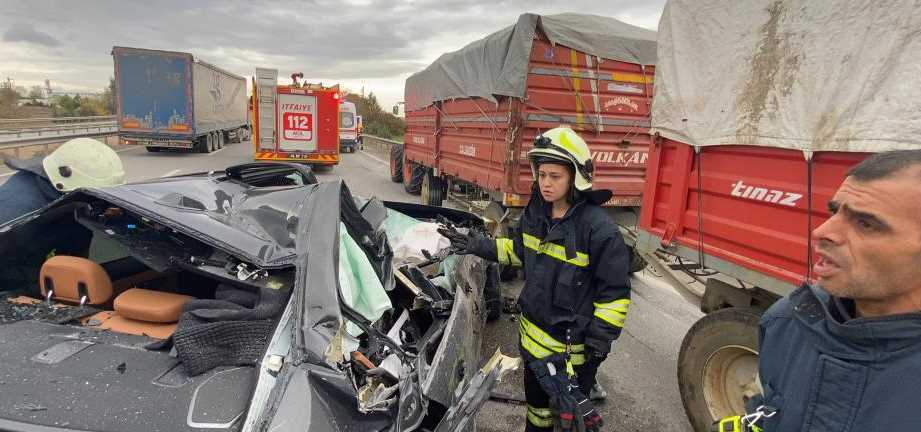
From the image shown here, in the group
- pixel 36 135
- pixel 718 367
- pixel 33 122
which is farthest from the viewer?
pixel 33 122

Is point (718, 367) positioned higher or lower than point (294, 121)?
lower

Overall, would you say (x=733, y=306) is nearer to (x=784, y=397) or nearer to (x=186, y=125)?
(x=784, y=397)

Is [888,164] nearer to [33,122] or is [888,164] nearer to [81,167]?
[81,167]

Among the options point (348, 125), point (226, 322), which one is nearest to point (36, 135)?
point (348, 125)

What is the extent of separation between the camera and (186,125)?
17.7 meters

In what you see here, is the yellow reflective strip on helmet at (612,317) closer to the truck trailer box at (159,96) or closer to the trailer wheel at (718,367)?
the trailer wheel at (718,367)

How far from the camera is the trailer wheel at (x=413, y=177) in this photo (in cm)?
1106

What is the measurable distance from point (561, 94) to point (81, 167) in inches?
165

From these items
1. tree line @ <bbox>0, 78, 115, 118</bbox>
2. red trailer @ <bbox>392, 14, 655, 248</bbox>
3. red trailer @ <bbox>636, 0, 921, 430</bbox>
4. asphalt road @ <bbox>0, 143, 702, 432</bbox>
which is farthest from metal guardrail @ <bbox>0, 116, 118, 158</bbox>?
red trailer @ <bbox>636, 0, 921, 430</bbox>

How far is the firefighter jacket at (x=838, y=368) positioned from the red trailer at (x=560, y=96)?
3977mm

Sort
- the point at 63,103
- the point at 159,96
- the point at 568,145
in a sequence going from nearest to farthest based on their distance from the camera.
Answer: the point at 568,145 < the point at 159,96 < the point at 63,103

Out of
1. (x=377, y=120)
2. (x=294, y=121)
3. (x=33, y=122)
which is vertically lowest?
(x=294, y=121)

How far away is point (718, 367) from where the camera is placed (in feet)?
9.08

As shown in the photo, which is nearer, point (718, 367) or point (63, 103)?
point (718, 367)
